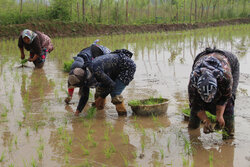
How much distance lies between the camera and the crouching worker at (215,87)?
257 centimetres

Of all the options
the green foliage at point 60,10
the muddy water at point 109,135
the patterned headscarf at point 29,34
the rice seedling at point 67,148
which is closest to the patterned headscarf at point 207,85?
the muddy water at point 109,135

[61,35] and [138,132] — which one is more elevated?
[61,35]

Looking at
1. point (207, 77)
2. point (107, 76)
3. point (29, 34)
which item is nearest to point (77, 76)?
point (107, 76)

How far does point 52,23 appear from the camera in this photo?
1752 centimetres

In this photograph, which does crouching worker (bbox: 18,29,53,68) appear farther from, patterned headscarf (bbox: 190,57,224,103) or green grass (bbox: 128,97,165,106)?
patterned headscarf (bbox: 190,57,224,103)

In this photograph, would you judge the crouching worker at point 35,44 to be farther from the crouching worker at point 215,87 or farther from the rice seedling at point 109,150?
the crouching worker at point 215,87

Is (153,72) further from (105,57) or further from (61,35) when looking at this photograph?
(61,35)

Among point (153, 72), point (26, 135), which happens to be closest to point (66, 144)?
point (26, 135)

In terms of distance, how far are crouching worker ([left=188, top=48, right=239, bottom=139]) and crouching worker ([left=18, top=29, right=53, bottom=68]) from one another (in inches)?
205

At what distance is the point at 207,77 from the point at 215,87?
4.3 inches

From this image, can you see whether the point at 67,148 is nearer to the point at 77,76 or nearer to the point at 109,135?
the point at 109,135

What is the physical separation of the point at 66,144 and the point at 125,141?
2.11ft

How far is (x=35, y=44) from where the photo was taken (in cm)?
743

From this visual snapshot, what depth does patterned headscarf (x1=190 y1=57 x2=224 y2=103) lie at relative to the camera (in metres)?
2.52
